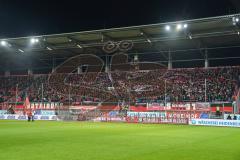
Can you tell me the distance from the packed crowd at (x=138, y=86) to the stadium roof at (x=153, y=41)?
3612 millimetres

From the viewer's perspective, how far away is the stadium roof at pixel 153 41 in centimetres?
4455

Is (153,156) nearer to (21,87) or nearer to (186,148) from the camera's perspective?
(186,148)

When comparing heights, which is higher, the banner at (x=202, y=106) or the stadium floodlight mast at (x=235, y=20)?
the stadium floodlight mast at (x=235, y=20)

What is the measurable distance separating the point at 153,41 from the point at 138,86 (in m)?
6.19

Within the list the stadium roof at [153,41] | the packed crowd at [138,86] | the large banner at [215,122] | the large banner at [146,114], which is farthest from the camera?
the packed crowd at [138,86]

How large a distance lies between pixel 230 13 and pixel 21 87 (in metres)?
33.8

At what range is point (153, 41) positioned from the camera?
5069 centimetres

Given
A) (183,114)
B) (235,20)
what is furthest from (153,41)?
(183,114)

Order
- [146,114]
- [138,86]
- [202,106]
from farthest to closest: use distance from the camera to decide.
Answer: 1. [138,86]
2. [146,114]
3. [202,106]

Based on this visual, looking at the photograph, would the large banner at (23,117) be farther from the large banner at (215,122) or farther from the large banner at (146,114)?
the large banner at (215,122)

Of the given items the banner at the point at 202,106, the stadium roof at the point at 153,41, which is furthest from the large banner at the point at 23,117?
the banner at the point at 202,106

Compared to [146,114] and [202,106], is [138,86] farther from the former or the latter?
[202,106]

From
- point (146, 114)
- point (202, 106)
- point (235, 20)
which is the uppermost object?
point (235, 20)

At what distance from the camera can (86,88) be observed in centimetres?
5222
